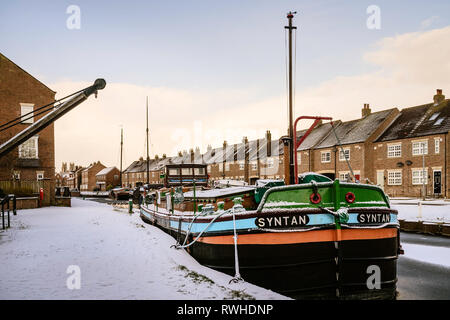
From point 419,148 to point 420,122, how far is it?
10.7ft

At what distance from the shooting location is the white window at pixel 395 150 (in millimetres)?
34956

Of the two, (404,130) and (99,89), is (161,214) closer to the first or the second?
(99,89)

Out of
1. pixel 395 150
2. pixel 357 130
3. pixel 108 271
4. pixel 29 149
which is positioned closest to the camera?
pixel 108 271

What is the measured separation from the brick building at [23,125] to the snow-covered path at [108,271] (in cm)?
2066

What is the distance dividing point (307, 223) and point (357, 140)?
34.5m

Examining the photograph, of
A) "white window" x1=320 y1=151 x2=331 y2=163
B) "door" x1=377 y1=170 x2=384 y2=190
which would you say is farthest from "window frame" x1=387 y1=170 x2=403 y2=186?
"white window" x1=320 y1=151 x2=331 y2=163

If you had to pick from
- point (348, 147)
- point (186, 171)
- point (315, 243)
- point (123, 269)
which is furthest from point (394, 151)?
point (123, 269)

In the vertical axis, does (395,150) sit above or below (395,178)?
above

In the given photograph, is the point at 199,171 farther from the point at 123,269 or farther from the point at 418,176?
the point at 418,176

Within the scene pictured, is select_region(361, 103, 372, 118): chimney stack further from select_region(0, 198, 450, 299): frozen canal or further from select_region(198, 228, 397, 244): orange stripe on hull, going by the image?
select_region(198, 228, 397, 244): orange stripe on hull

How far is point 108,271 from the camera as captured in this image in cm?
681

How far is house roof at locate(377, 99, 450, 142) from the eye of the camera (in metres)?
32.1

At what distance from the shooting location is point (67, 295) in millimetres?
5336

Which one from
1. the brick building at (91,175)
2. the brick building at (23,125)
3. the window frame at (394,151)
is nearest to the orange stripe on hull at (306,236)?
the brick building at (23,125)
